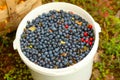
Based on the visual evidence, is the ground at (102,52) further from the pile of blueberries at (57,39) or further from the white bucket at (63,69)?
the pile of blueberries at (57,39)

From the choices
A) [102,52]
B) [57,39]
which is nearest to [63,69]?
[57,39]

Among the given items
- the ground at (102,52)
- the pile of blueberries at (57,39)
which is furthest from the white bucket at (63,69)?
the ground at (102,52)

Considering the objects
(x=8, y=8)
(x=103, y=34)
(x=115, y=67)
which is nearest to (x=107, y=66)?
(x=115, y=67)

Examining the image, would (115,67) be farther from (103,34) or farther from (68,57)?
(68,57)

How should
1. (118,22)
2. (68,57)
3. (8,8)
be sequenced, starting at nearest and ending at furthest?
(68,57) → (8,8) → (118,22)

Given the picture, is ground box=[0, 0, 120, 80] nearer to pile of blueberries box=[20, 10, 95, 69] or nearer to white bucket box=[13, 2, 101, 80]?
white bucket box=[13, 2, 101, 80]

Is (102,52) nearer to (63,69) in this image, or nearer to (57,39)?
(57,39)
